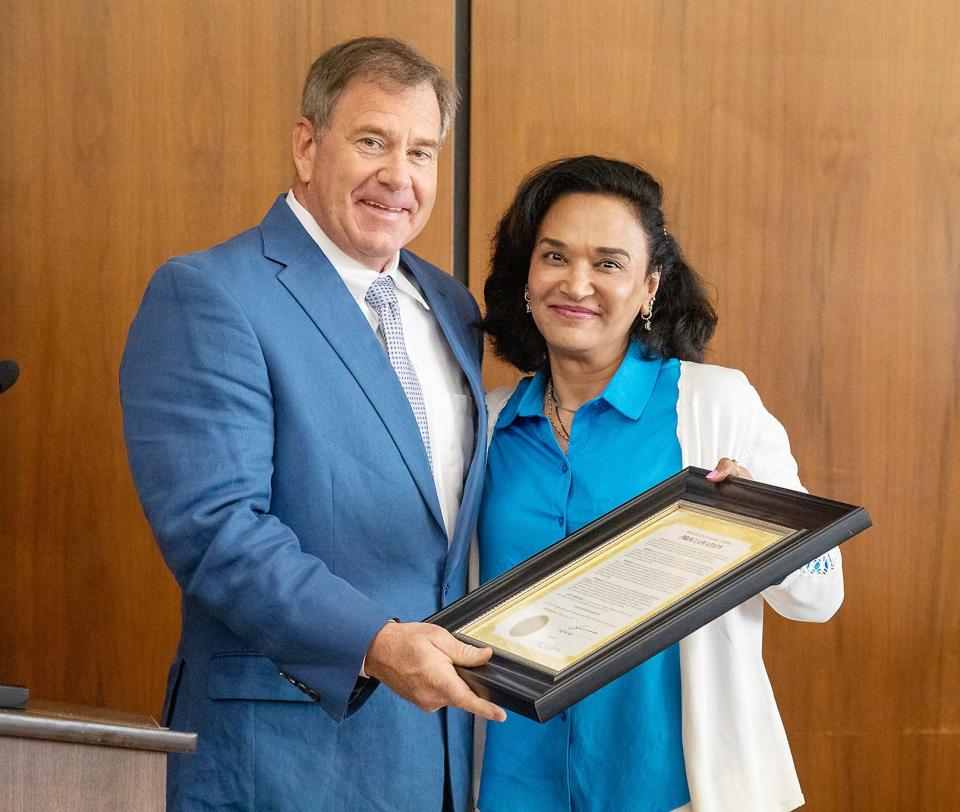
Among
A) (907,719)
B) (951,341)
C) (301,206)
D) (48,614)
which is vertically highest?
(301,206)

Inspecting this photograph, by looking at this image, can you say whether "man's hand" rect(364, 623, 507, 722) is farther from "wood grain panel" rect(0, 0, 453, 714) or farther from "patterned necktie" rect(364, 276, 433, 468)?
"wood grain panel" rect(0, 0, 453, 714)

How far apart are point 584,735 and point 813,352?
1360mm

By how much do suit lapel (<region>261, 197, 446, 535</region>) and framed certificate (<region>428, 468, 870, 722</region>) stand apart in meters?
0.25

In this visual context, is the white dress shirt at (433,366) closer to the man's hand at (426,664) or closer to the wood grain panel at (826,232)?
the man's hand at (426,664)

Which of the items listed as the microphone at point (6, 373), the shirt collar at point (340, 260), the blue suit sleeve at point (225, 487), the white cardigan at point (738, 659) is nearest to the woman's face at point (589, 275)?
the white cardigan at point (738, 659)

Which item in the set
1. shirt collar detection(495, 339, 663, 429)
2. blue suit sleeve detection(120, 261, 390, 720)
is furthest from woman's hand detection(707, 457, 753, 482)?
blue suit sleeve detection(120, 261, 390, 720)

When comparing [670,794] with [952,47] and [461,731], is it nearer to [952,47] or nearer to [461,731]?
[461,731]

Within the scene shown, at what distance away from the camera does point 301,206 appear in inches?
79.8

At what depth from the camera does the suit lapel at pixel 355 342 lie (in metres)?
1.85

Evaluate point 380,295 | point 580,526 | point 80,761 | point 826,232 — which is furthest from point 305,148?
point 826,232

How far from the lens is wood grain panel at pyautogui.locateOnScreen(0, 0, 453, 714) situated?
2.76 meters

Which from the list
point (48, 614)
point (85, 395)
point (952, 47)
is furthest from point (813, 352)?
point (48, 614)

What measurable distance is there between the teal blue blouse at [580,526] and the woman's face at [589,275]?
9 centimetres

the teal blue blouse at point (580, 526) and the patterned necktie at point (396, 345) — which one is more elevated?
the patterned necktie at point (396, 345)
